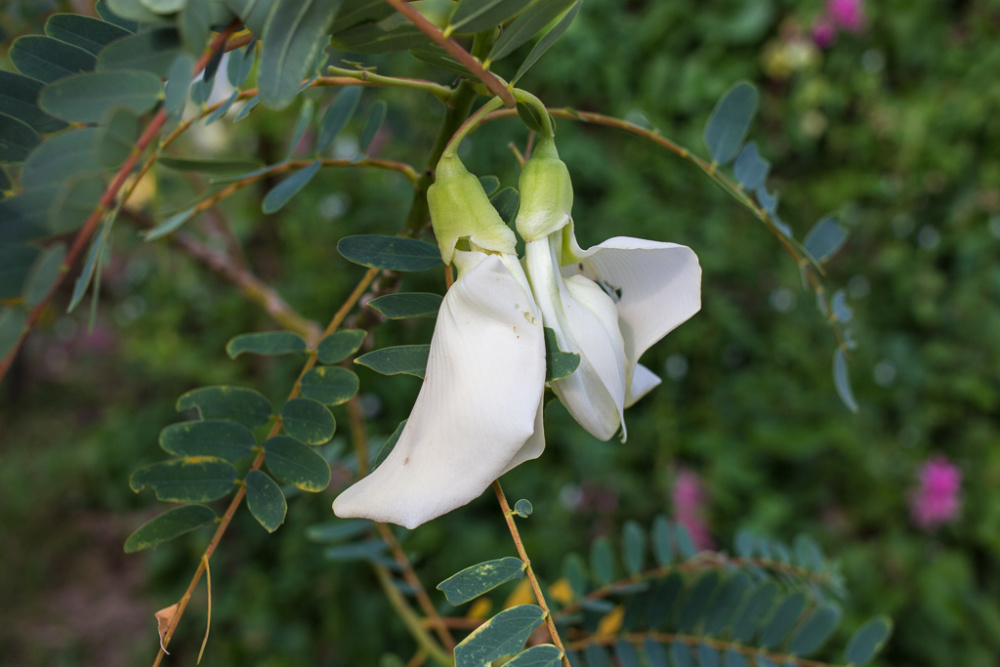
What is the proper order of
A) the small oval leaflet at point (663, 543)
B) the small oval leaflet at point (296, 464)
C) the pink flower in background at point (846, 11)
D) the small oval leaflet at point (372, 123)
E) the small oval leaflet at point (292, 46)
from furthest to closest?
the pink flower in background at point (846, 11)
the small oval leaflet at point (663, 543)
the small oval leaflet at point (372, 123)
the small oval leaflet at point (296, 464)
the small oval leaflet at point (292, 46)

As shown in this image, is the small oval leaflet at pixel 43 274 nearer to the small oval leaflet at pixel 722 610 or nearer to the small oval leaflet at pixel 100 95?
the small oval leaflet at pixel 100 95

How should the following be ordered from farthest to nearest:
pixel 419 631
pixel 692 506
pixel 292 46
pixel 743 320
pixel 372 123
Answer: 1. pixel 743 320
2. pixel 692 506
3. pixel 419 631
4. pixel 372 123
5. pixel 292 46

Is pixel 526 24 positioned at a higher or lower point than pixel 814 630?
higher

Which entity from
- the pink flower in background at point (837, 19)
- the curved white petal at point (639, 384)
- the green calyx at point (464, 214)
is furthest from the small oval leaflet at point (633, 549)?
the pink flower in background at point (837, 19)

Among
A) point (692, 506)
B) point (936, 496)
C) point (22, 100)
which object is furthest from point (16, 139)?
point (936, 496)

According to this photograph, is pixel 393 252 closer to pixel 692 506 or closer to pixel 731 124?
pixel 731 124

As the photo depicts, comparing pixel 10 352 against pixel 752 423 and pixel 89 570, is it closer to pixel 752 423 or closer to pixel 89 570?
pixel 752 423
